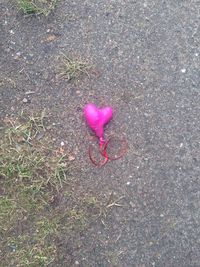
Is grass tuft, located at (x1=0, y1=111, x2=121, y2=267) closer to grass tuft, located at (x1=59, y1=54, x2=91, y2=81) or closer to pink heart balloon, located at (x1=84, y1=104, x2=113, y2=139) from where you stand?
pink heart balloon, located at (x1=84, y1=104, x2=113, y2=139)

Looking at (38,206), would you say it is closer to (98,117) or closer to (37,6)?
(98,117)

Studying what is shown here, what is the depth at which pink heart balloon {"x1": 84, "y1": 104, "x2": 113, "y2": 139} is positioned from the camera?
3.21 m

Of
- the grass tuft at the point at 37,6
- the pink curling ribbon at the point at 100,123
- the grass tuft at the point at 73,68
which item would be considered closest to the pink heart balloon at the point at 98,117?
the pink curling ribbon at the point at 100,123

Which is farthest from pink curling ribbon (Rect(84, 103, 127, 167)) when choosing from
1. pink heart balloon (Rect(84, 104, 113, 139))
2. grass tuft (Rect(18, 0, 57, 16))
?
grass tuft (Rect(18, 0, 57, 16))

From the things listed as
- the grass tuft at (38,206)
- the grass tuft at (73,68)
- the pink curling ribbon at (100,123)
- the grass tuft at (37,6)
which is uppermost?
the grass tuft at (37,6)

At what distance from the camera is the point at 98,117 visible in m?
3.21

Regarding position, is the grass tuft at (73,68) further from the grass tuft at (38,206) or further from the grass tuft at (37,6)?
the grass tuft at (38,206)

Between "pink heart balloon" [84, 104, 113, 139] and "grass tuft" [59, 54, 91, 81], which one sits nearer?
"pink heart balloon" [84, 104, 113, 139]

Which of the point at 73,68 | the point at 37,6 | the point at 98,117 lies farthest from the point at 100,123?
the point at 37,6

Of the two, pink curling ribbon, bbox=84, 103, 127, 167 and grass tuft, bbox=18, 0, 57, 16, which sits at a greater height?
grass tuft, bbox=18, 0, 57, 16

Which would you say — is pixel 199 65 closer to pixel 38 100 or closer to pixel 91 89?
pixel 91 89

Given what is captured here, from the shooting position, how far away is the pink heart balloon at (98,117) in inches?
126

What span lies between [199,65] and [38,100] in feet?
3.21

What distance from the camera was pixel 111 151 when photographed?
10.6ft
